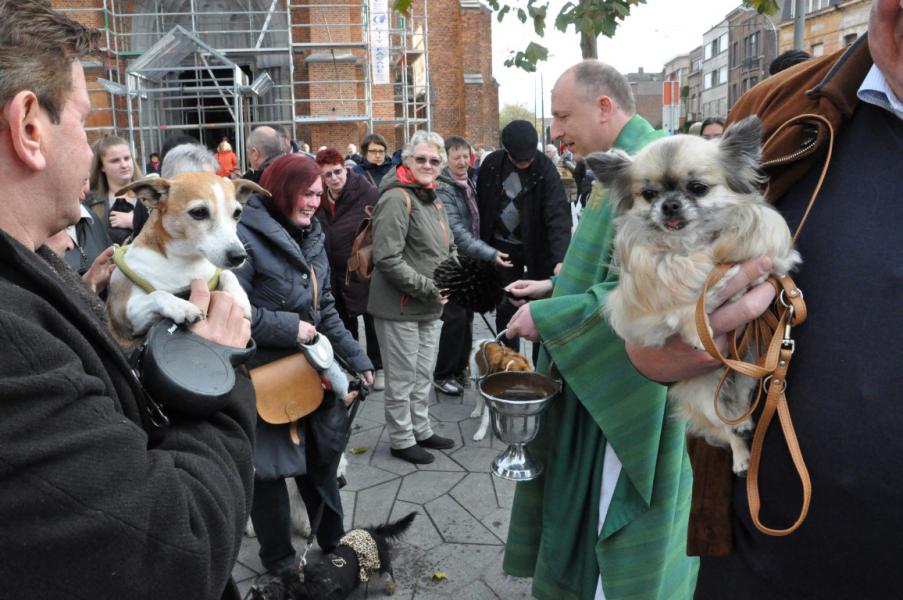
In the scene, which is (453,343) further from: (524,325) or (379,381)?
(524,325)

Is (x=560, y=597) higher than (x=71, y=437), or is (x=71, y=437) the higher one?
(x=71, y=437)

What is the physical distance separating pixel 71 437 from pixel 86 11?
22.8m

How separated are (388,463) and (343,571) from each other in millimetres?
2007

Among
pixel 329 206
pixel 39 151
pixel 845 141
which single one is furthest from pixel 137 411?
pixel 329 206

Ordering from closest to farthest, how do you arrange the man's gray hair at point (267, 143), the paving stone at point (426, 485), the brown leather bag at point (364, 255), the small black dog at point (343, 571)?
1. the small black dog at point (343, 571)
2. the paving stone at point (426, 485)
3. the brown leather bag at point (364, 255)
4. the man's gray hair at point (267, 143)

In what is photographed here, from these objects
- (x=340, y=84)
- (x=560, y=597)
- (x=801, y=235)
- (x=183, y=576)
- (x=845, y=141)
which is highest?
(x=340, y=84)

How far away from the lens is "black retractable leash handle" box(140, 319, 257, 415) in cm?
119

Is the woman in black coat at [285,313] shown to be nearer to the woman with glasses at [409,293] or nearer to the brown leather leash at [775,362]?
the woman with glasses at [409,293]

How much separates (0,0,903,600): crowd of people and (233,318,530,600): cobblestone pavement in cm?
85

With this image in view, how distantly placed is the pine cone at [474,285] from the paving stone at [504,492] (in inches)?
50.7

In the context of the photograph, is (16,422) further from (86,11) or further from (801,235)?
(86,11)

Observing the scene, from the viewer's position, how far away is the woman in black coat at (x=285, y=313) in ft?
11.0

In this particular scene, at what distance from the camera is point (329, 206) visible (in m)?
6.91

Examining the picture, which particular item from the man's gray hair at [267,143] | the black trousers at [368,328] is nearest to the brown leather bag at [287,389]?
the black trousers at [368,328]
